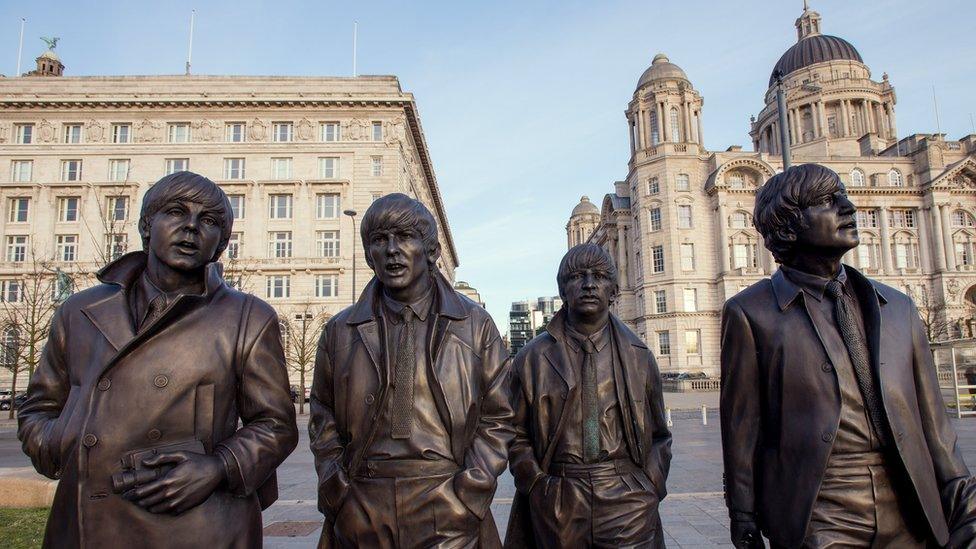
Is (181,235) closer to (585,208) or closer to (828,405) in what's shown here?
(828,405)

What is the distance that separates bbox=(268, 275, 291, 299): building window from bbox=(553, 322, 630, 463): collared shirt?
4252 centimetres

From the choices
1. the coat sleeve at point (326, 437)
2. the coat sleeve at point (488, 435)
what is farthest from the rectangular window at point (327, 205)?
the coat sleeve at point (488, 435)

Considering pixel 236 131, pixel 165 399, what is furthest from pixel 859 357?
pixel 236 131

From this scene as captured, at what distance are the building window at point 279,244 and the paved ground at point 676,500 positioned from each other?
95.2 feet

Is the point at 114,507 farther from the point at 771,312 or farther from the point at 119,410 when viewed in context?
the point at 771,312

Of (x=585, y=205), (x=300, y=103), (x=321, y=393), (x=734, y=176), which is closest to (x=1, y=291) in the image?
(x=300, y=103)

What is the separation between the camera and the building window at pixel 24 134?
45812mm

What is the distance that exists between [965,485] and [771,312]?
3.37 feet

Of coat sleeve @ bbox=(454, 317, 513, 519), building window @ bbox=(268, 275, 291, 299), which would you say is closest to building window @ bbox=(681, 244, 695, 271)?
building window @ bbox=(268, 275, 291, 299)

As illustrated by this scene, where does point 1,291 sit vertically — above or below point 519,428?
above

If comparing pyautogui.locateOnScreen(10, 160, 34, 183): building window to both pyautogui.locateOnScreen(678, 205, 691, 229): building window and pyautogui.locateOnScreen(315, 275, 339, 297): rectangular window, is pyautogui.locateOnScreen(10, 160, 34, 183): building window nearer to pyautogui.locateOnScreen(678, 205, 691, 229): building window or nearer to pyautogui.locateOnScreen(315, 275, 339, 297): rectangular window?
pyautogui.locateOnScreen(315, 275, 339, 297): rectangular window

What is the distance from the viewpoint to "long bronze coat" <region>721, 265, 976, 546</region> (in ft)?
8.48

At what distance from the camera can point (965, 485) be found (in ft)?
8.47

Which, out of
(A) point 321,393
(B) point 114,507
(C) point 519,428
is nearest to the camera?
(B) point 114,507
